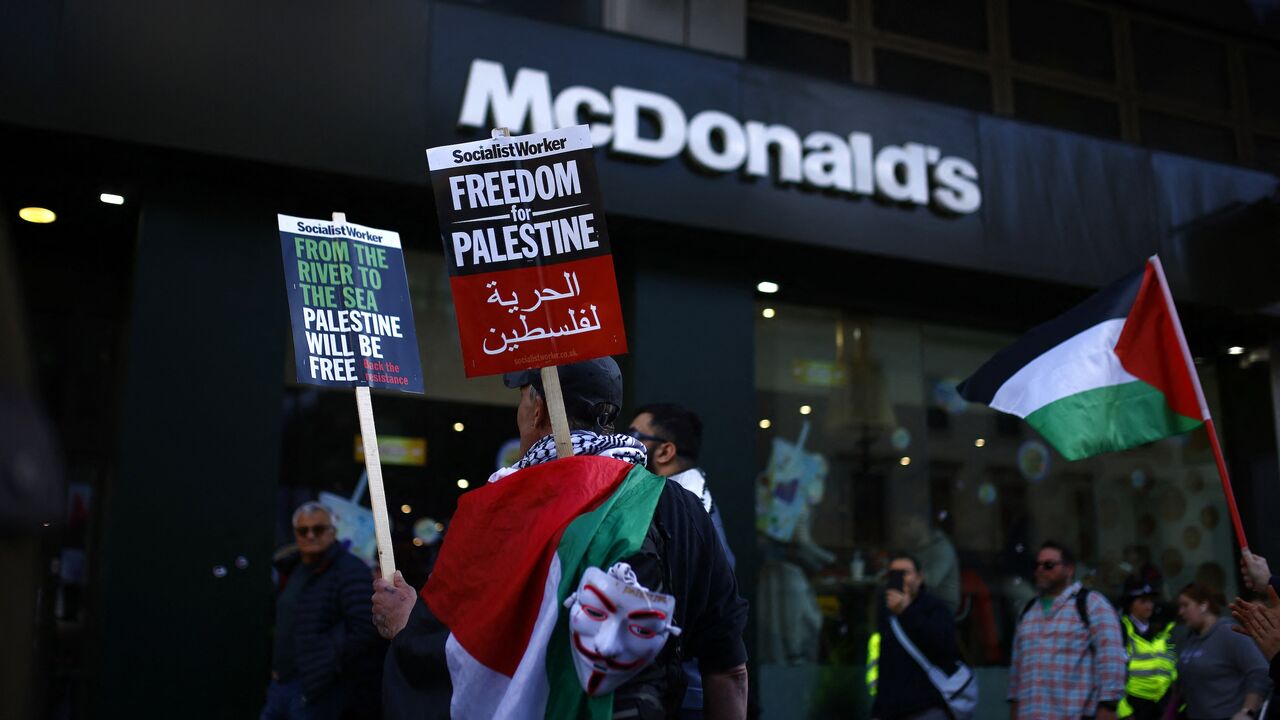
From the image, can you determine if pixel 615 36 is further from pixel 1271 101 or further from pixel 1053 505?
pixel 1271 101

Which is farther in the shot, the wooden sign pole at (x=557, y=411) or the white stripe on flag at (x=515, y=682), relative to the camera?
the wooden sign pole at (x=557, y=411)

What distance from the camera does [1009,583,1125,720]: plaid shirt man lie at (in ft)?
24.5

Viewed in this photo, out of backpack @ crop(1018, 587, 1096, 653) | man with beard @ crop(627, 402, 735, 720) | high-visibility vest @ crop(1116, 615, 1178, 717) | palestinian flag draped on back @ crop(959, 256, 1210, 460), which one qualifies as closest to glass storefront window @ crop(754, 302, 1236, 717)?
high-visibility vest @ crop(1116, 615, 1178, 717)

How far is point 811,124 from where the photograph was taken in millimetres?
9664

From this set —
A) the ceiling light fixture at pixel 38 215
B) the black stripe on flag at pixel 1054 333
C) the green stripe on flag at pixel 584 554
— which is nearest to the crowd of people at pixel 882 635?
the green stripe on flag at pixel 584 554

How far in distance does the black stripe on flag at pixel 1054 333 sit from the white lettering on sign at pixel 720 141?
11.5 ft

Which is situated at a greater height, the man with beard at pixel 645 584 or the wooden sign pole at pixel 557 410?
the wooden sign pole at pixel 557 410

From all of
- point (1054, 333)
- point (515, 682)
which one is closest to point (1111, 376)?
point (1054, 333)

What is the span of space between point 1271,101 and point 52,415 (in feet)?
41.1

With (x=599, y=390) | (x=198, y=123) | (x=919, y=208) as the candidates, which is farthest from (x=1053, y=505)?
(x=599, y=390)

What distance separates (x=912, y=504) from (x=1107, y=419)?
5.12m

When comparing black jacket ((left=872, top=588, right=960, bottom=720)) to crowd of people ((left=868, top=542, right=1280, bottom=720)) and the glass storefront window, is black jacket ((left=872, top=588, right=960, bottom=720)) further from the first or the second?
the glass storefront window

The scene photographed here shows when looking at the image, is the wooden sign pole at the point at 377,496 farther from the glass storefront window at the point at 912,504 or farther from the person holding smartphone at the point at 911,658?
the glass storefront window at the point at 912,504

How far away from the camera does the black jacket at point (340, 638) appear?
23.2 ft
